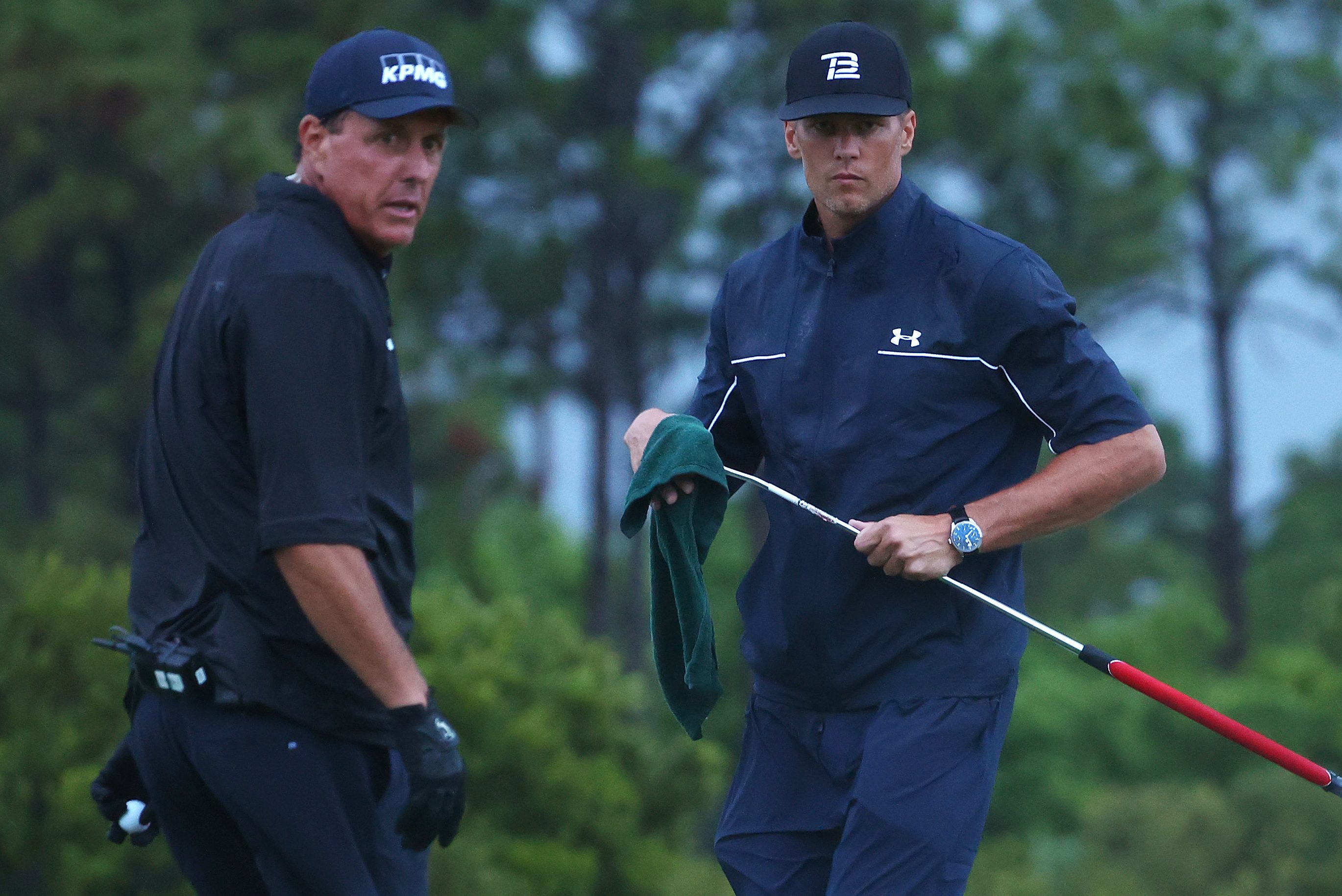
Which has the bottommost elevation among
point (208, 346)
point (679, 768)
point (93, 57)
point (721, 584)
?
point (721, 584)

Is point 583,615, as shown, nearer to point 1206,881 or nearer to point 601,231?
point 601,231

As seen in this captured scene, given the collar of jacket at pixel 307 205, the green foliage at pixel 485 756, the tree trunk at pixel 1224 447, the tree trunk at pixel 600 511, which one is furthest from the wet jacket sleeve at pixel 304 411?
the tree trunk at pixel 1224 447

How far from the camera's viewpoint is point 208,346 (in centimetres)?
357

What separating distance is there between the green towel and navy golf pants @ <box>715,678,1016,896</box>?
7.3 inches

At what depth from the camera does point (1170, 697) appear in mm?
4043

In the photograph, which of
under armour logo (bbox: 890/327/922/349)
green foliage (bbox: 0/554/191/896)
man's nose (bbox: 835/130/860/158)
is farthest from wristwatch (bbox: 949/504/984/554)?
green foliage (bbox: 0/554/191/896)

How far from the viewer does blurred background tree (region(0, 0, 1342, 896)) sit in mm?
20312

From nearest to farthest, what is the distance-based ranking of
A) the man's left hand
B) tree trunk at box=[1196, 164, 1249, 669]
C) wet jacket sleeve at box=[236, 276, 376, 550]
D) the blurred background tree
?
1. wet jacket sleeve at box=[236, 276, 376, 550]
2. the man's left hand
3. the blurred background tree
4. tree trunk at box=[1196, 164, 1249, 669]

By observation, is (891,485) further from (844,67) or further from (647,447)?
(844,67)

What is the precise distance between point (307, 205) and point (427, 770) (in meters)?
1.11

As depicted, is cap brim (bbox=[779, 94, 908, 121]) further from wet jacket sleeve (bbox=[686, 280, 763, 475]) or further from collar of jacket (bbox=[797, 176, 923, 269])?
wet jacket sleeve (bbox=[686, 280, 763, 475])

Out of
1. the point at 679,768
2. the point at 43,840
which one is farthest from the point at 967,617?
the point at 679,768

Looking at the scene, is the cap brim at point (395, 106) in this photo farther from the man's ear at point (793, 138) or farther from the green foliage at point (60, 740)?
the green foliage at point (60, 740)

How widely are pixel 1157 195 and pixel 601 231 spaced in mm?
7484
